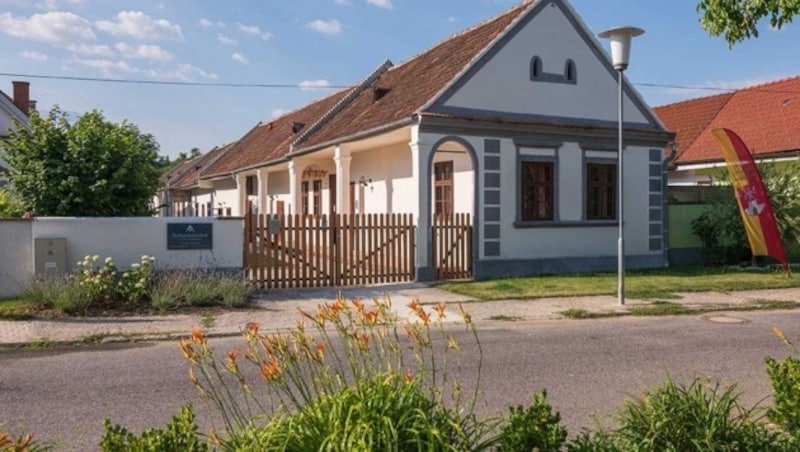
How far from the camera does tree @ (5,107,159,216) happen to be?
1310 cm

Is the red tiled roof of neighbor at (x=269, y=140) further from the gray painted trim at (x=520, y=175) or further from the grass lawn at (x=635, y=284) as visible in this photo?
the grass lawn at (x=635, y=284)

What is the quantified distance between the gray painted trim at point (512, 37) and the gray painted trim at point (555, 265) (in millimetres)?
3704

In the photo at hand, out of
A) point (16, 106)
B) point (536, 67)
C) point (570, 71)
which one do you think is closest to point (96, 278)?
point (536, 67)

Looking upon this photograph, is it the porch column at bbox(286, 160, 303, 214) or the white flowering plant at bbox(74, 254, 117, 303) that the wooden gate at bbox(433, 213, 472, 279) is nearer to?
the white flowering plant at bbox(74, 254, 117, 303)

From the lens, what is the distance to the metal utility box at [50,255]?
11.8 m

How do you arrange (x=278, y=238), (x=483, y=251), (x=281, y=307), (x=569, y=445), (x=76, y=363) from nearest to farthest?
1. (x=569, y=445)
2. (x=76, y=363)
3. (x=281, y=307)
4. (x=278, y=238)
5. (x=483, y=251)

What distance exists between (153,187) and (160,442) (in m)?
12.1

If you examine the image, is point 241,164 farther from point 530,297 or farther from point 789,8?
point 789,8

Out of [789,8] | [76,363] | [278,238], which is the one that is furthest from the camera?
[278,238]

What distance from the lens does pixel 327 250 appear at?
14422mm

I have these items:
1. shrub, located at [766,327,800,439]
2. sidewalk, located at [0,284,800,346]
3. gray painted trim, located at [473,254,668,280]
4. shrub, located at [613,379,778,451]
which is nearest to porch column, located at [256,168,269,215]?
gray painted trim, located at [473,254,668,280]

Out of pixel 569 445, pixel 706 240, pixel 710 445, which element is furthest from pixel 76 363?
pixel 706 240

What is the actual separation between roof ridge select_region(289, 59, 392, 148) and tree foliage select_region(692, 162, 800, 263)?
41.5 feet

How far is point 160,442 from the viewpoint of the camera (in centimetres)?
296
